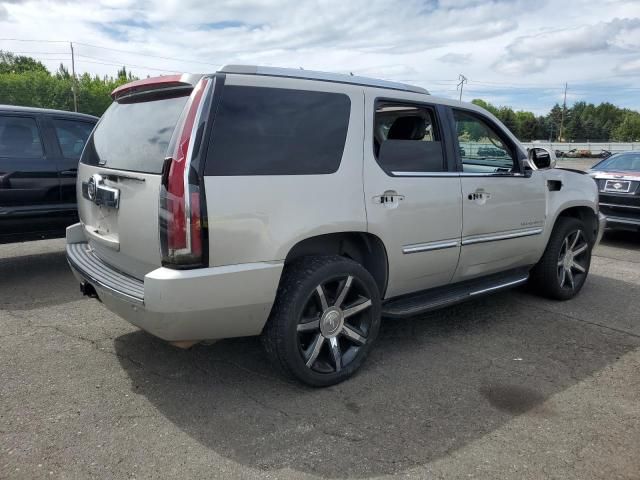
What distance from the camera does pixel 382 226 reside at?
3.48 metres

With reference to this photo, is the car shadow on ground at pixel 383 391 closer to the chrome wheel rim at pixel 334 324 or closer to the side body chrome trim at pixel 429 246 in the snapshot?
the chrome wheel rim at pixel 334 324

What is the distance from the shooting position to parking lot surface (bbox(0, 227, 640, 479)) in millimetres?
2574

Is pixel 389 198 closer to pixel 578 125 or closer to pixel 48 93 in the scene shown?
pixel 48 93

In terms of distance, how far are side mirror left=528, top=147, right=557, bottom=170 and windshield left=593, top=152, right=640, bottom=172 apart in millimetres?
5312

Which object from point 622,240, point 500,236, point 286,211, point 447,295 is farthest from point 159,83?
point 622,240

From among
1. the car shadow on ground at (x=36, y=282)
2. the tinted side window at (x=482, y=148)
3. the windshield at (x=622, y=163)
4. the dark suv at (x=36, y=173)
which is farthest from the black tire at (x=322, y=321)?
the windshield at (x=622, y=163)

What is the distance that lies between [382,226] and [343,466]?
5.04 ft

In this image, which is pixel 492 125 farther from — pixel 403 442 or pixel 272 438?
pixel 272 438

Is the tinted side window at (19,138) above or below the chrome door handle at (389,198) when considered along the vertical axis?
above

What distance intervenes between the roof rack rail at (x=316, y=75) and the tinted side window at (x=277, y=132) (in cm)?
11

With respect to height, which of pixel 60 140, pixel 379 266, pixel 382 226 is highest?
pixel 60 140

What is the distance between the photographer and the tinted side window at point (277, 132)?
9.39ft

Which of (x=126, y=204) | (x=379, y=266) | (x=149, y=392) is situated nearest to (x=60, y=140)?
(x=126, y=204)

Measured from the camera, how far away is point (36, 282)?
18.4 ft
